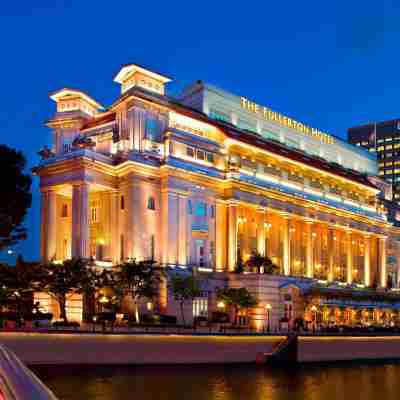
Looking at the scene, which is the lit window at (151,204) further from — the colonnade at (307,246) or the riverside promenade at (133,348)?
the riverside promenade at (133,348)

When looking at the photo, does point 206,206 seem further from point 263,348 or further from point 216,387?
point 216,387

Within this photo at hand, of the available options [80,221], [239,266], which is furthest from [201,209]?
[80,221]

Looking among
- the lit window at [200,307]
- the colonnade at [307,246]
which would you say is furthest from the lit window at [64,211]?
the colonnade at [307,246]

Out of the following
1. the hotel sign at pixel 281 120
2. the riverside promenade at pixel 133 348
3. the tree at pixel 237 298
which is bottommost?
the riverside promenade at pixel 133 348

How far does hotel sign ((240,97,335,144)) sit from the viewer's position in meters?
106

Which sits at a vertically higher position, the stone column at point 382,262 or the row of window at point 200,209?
the row of window at point 200,209

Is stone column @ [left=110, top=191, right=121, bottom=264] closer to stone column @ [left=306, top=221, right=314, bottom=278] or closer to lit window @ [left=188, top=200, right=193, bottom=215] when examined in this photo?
lit window @ [left=188, top=200, right=193, bottom=215]

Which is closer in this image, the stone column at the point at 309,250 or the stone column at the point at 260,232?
the stone column at the point at 260,232

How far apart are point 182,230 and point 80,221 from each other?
44.0 ft

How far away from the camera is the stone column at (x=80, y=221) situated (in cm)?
7481

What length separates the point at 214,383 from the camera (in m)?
43.8

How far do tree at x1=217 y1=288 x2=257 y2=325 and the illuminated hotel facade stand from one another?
3695 mm

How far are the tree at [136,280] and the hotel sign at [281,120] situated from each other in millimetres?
45412

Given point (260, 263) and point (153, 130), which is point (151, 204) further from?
point (260, 263)
